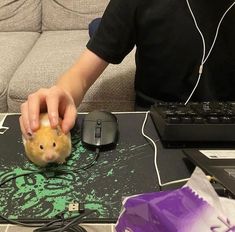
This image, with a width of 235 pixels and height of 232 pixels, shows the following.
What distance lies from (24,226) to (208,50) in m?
0.68

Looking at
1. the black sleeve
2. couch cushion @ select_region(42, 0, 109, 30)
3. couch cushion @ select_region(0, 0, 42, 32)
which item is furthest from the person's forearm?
couch cushion @ select_region(0, 0, 42, 32)

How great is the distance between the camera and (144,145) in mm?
750

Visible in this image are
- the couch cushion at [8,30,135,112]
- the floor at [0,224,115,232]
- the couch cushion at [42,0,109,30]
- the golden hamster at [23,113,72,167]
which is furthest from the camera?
the couch cushion at [42,0,109,30]

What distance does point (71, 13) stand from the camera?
6.84ft

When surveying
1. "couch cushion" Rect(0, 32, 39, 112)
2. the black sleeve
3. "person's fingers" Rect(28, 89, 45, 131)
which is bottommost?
"couch cushion" Rect(0, 32, 39, 112)

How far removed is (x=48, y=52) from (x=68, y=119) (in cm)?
104

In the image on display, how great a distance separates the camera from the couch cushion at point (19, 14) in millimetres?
2133

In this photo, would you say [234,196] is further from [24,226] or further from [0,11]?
[0,11]

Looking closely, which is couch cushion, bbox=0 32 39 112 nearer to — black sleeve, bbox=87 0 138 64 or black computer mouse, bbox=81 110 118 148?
black sleeve, bbox=87 0 138 64

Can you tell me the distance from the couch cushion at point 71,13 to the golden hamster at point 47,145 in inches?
58.4

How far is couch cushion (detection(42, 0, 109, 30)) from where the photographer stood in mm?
2068

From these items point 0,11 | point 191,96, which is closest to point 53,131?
point 191,96

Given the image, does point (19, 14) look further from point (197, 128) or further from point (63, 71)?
point (197, 128)

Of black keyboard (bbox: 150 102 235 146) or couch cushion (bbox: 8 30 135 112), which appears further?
couch cushion (bbox: 8 30 135 112)
